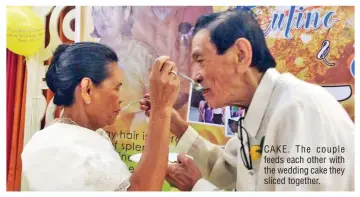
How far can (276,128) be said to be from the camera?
6.00 ft

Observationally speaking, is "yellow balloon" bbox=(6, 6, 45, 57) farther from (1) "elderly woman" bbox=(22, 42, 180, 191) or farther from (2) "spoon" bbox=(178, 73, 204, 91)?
(2) "spoon" bbox=(178, 73, 204, 91)

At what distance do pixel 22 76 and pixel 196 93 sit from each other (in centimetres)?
69

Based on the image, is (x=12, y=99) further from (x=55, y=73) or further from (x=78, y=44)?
(x=78, y=44)

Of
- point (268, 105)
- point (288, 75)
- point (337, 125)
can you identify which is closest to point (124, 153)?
point (268, 105)

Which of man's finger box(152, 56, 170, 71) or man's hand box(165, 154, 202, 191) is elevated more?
man's finger box(152, 56, 170, 71)

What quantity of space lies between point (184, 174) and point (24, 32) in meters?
0.84

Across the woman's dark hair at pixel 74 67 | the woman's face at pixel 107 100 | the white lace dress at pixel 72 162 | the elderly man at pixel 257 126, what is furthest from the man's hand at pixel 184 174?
the woman's dark hair at pixel 74 67

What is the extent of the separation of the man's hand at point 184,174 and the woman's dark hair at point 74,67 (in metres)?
0.45

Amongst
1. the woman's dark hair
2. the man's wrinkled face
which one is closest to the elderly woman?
the woman's dark hair

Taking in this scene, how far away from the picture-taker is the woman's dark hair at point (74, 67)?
186 centimetres

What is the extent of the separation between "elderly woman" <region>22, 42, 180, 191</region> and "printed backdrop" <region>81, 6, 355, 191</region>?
0.13 feet

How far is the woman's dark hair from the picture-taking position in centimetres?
186

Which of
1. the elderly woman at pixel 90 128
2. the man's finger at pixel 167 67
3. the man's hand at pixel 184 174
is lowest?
the man's hand at pixel 184 174

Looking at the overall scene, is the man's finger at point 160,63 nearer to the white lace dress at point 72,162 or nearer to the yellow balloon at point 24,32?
the white lace dress at point 72,162
